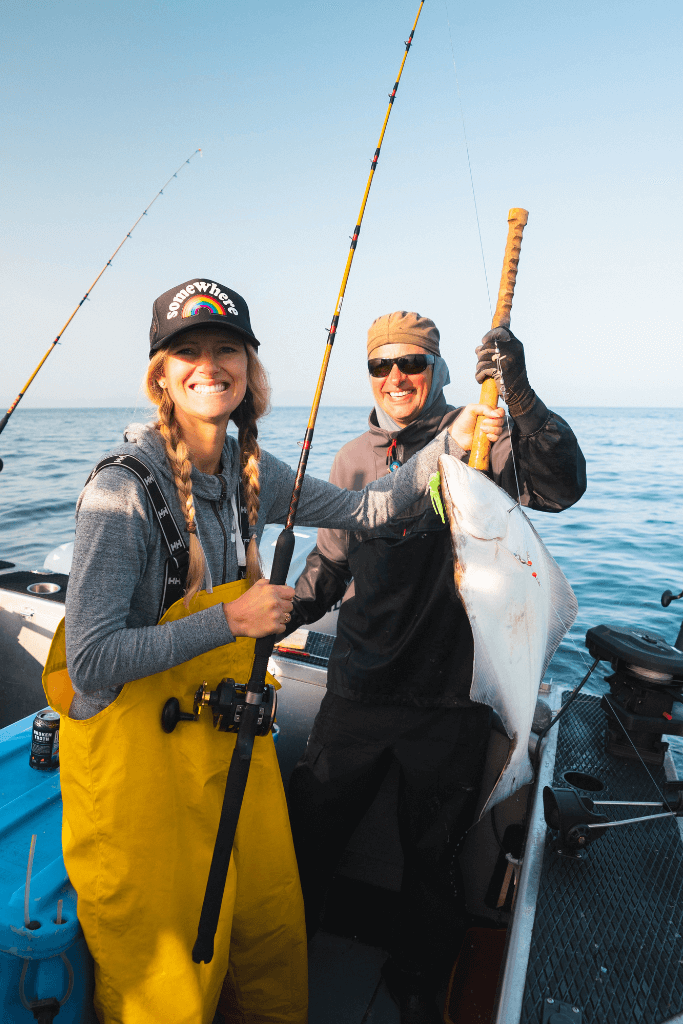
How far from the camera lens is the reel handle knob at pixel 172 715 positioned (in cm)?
168

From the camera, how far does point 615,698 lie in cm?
263

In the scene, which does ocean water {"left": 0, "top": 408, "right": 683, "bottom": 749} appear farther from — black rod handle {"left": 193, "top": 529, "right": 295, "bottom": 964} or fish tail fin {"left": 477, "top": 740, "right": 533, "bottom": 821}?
fish tail fin {"left": 477, "top": 740, "right": 533, "bottom": 821}

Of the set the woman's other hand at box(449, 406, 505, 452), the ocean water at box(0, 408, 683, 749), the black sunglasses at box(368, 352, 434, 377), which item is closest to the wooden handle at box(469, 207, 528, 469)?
the woman's other hand at box(449, 406, 505, 452)

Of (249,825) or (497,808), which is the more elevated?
(249,825)

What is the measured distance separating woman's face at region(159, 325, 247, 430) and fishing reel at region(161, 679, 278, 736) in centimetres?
84

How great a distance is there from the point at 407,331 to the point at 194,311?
1213mm

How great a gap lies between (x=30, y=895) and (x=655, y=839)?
2088mm

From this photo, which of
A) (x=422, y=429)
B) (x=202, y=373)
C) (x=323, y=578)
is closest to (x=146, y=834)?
(x=202, y=373)

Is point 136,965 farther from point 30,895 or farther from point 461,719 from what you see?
point 461,719

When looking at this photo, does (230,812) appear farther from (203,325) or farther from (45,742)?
(203,325)

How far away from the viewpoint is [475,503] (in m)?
1.74

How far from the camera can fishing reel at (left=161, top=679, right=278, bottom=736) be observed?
1692 mm

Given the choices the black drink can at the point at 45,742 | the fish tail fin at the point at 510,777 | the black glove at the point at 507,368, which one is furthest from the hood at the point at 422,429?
the black drink can at the point at 45,742

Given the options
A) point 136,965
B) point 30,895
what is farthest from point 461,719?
point 30,895
